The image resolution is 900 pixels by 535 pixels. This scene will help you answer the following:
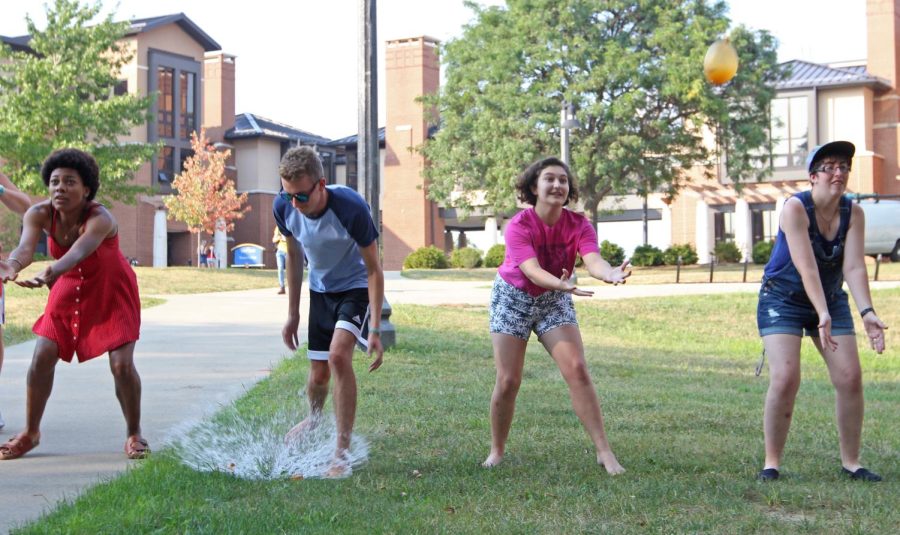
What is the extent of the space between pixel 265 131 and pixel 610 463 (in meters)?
55.5

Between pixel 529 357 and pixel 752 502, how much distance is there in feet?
25.7

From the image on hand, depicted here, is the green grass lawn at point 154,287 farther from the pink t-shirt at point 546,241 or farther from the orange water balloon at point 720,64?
the orange water balloon at point 720,64

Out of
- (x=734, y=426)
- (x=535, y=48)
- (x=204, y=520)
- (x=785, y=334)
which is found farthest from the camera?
(x=535, y=48)

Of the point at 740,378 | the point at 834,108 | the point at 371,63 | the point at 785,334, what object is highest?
the point at 834,108

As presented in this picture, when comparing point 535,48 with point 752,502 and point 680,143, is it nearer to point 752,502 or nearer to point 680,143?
point 680,143

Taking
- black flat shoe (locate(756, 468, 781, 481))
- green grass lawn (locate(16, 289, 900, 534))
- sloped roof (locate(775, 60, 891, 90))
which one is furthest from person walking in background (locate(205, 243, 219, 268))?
black flat shoe (locate(756, 468, 781, 481))

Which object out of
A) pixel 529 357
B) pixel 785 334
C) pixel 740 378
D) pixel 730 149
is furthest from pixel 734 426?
pixel 730 149

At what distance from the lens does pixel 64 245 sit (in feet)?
20.2

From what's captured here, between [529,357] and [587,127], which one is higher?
[587,127]

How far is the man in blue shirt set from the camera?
5551mm

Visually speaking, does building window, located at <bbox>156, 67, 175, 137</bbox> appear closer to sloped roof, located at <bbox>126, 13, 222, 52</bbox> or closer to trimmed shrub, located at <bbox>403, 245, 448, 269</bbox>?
sloped roof, located at <bbox>126, 13, 222, 52</bbox>

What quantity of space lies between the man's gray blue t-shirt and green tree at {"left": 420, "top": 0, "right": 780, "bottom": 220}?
→ 28945 millimetres

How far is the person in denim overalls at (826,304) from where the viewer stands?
553cm

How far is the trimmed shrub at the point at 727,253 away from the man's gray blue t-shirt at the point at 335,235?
4065 centimetres
